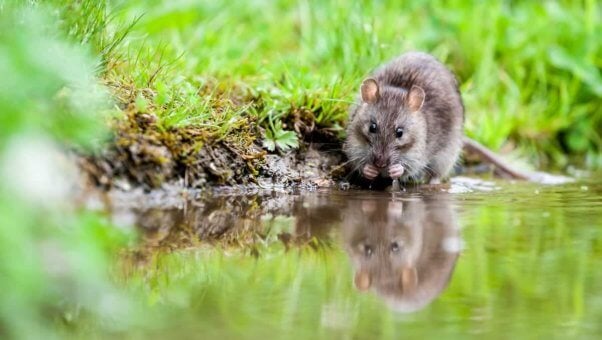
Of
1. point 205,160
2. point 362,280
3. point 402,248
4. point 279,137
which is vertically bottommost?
point 362,280

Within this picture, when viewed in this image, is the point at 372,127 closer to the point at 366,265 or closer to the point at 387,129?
the point at 387,129

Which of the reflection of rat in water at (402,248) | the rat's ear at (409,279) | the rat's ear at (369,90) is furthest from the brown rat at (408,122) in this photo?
the rat's ear at (409,279)

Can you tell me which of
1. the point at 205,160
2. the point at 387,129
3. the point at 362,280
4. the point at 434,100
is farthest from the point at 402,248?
the point at 434,100

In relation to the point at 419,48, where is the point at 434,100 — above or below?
below

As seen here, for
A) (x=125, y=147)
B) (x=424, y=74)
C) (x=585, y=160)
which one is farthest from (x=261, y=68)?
(x=585, y=160)

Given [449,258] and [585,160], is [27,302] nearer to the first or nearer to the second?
[449,258]

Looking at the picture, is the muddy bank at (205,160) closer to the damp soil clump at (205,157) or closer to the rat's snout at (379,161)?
the damp soil clump at (205,157)
